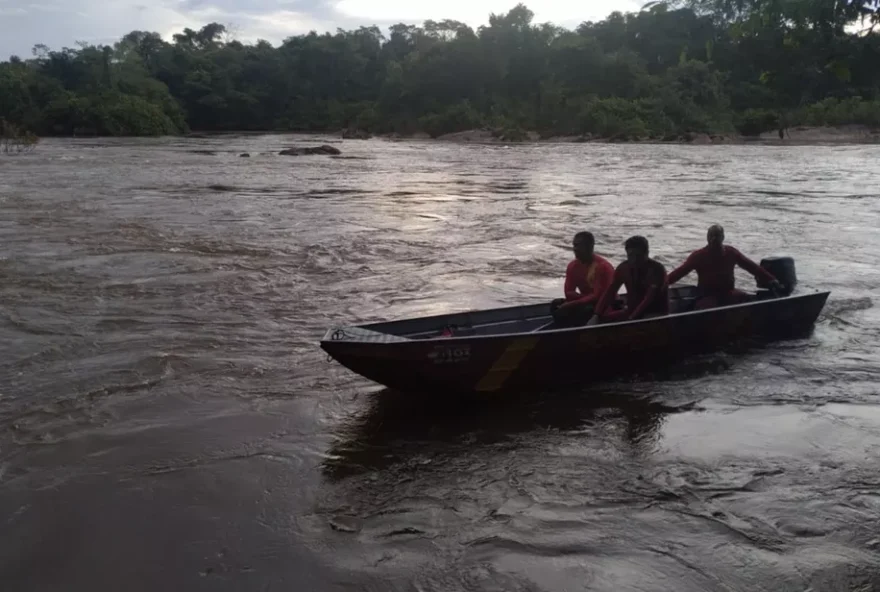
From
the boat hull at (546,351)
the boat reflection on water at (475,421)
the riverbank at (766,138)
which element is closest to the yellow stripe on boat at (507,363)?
the boat hull at (546,351)

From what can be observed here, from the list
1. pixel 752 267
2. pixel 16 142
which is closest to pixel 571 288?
pixel 752 267

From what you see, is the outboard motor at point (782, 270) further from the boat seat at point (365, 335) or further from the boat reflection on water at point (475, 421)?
the boat seat at point (365, 335)

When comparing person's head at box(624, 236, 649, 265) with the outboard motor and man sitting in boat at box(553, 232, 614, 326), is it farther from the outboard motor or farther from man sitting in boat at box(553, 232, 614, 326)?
the outboard motor

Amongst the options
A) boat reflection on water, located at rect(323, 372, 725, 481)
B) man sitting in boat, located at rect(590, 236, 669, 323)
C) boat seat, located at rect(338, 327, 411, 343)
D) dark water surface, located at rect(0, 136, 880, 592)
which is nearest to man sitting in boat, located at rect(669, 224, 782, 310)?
dark water surface, located at rect(0, 136, 880, 592)

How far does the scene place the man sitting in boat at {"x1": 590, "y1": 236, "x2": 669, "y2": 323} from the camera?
22.0ft

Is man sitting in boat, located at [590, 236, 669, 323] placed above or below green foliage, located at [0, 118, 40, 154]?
below

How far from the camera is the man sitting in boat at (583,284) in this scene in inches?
270

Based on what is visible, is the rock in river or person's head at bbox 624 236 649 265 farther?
the rock in river

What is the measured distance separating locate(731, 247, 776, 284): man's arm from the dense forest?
29.3 meters

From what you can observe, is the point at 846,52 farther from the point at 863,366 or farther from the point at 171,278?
the point at 171,278

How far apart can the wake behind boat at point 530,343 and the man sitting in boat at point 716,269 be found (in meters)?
0.23

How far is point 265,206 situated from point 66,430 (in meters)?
12.7

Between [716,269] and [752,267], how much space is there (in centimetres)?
36

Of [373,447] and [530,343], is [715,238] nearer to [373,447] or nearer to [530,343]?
[530,343]
